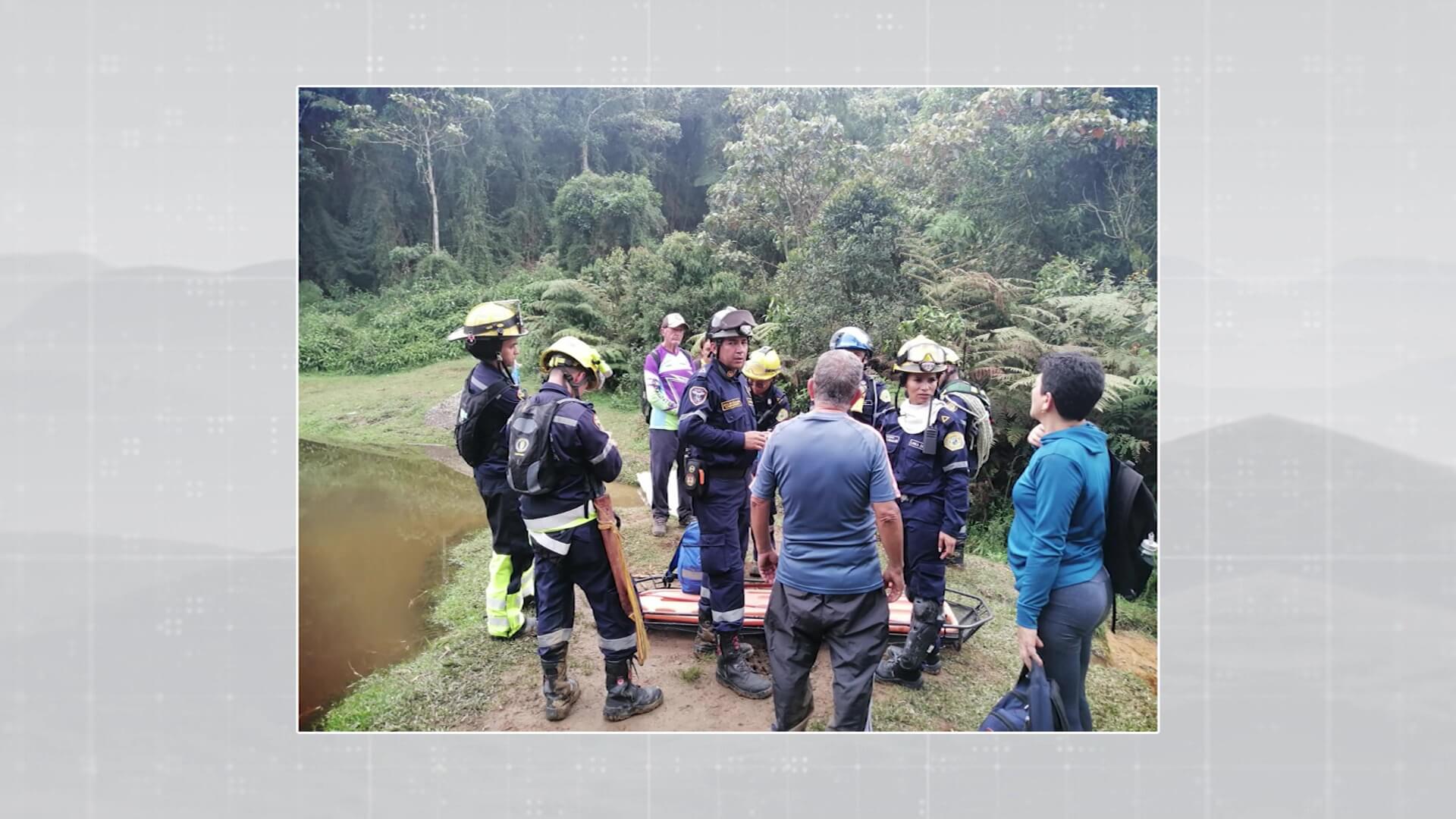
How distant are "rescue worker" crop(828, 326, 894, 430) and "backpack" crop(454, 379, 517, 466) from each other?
2159 millimetres

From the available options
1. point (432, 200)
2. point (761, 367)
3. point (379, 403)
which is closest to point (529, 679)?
point (761, 367)

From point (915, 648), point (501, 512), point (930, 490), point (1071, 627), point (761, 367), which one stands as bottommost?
point (915, 648)

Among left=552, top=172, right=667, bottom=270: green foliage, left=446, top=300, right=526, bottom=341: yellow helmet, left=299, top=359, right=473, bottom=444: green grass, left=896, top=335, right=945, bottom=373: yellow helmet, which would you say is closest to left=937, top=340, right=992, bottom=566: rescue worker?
left=896, top=335, right=945, bottom=373: yellow helmet

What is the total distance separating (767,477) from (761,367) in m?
1.60

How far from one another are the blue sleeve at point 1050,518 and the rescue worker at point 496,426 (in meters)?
3.13

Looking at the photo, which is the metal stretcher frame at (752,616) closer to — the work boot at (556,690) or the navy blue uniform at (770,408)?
the work boot at (556,690)

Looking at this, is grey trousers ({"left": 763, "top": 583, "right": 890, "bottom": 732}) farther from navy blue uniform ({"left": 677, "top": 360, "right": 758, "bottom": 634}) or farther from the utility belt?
the utility belt

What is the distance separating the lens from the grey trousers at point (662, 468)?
7.43 meters

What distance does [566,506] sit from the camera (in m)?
4.14

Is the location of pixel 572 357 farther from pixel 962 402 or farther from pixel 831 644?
pixel 962 402

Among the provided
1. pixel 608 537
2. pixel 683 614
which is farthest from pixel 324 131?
pixel 683 614

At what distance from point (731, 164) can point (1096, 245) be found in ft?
16.2

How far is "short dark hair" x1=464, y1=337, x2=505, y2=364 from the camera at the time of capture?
15.6 ft
